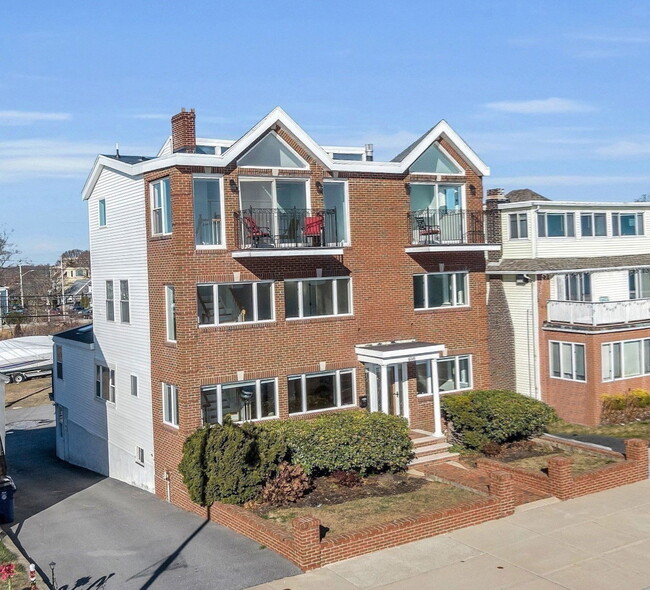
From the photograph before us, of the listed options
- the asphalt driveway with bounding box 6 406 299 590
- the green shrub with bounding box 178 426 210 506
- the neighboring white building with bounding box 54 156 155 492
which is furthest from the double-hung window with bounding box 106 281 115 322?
the green shrub with bounding box 178 426 210 506

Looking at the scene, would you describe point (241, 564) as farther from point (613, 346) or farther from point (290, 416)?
point (613, 346)

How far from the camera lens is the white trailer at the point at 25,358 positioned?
5242 cm

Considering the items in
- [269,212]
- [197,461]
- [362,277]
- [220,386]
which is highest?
[269,212]

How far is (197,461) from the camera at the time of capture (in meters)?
18.2

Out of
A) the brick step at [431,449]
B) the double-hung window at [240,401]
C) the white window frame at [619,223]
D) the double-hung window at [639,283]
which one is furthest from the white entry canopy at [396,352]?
the white window frame at [619,223]

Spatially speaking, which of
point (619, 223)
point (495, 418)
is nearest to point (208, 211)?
point (495, 418)

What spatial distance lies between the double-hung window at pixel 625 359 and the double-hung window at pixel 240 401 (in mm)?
13058

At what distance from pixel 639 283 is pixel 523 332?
233 inches

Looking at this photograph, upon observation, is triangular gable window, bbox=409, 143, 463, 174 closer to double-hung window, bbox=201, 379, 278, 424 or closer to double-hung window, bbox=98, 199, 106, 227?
double-hung window, bbox=201, 379, 278, 424

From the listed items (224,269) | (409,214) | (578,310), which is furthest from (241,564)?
(578,310)

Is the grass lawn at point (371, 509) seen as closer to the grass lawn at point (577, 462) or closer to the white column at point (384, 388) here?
the grass lawn at point (577, 462)

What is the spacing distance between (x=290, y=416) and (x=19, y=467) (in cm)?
1377

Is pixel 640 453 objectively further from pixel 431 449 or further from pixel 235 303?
pixel 235 303

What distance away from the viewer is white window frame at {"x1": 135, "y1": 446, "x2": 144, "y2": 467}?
22812mm
